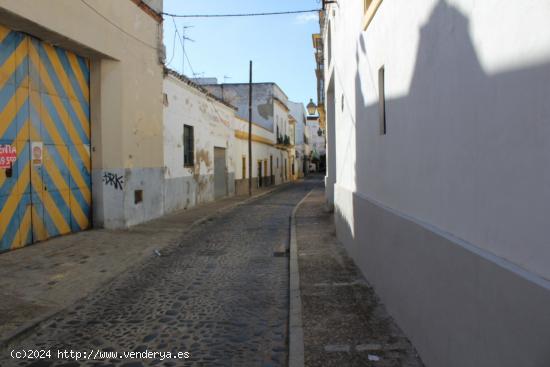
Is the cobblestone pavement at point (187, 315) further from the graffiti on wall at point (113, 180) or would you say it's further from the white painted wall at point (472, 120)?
the graffiti on wall at point (113, 180)

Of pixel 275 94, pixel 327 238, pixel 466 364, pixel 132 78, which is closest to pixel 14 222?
pixel 132 78

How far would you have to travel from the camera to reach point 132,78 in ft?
37.9

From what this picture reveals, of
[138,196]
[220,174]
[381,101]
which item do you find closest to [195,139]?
[220,174]

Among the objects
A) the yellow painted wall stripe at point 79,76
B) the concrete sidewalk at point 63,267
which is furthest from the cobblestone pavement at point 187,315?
the yellow painted wall stripe at point 79,76

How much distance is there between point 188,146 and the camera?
55.0 feet

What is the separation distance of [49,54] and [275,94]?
31.3m

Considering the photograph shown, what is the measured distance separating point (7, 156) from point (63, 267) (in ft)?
7.80

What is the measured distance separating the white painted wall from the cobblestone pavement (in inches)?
76.5

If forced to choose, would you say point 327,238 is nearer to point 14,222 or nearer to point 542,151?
point 14,222

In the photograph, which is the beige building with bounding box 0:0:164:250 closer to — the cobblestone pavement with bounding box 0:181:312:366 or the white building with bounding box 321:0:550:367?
the cobblestone pavement with bounding box 0:181:312:366

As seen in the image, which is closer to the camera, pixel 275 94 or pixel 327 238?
pixel 327 238

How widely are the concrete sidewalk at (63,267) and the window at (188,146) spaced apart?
498 cm

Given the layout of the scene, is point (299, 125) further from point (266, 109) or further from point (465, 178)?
point (465, 178)

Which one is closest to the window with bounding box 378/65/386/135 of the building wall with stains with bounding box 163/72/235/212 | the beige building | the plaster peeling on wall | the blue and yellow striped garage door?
the beige building
